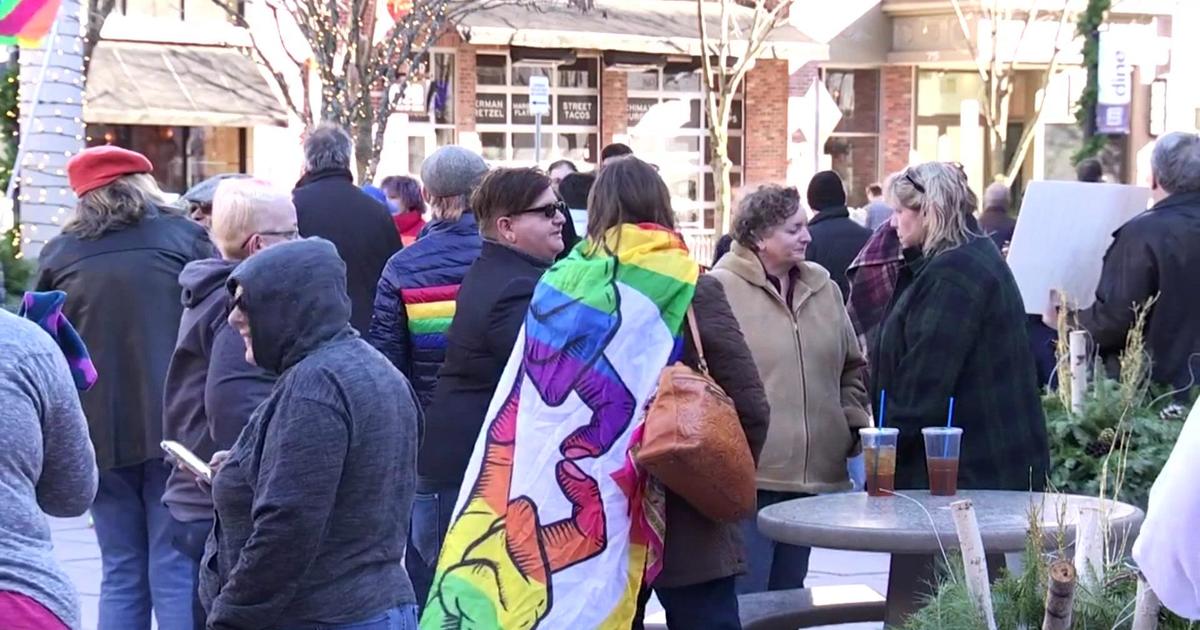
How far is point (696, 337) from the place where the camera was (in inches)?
187

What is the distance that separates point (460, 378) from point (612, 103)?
2659 centimetres

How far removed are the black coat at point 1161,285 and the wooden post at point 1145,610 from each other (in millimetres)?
3668

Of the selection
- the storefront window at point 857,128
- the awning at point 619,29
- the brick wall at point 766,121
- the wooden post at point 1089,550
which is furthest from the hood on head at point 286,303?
the storefront window at point 857,128

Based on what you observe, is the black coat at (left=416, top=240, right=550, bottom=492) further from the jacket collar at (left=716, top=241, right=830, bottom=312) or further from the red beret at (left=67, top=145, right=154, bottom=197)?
the red beret at (left=67, top=145, right=154, bottom=197)

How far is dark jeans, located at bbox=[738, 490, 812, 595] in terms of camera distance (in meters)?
6.12

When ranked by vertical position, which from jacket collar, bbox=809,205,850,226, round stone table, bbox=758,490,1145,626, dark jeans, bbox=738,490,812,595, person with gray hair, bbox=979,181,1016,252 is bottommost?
dark jeans, bbox=738,490,812,595

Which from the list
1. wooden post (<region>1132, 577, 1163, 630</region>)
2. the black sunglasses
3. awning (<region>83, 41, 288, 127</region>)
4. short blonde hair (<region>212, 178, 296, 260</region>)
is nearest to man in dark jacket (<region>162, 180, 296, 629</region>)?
short blonde hair (<region>212, 178, 296, 260</region>)

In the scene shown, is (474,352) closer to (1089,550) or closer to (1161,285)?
(1089,550)

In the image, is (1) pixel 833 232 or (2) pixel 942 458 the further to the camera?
(1) pixel 833 232

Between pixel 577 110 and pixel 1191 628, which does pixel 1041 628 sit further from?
pixel 577 110

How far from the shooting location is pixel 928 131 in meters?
36.1

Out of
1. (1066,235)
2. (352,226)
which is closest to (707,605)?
(1066,235)

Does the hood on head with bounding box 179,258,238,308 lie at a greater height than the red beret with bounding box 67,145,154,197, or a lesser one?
lesser

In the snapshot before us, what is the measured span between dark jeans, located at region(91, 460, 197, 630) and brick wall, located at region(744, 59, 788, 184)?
2789 centimetres
